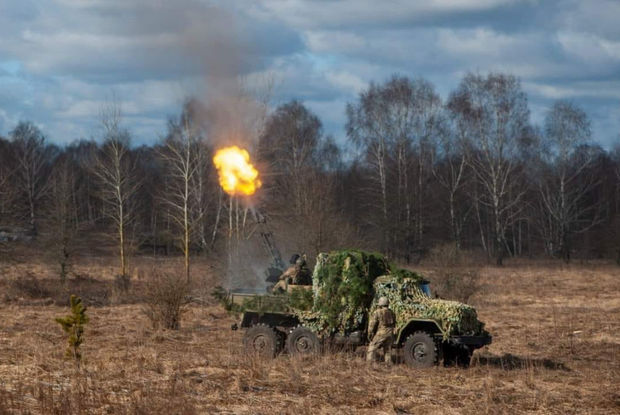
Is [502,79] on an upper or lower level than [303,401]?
upper

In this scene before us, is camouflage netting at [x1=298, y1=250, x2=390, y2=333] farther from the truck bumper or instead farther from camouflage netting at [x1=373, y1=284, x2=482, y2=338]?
the truck bumper

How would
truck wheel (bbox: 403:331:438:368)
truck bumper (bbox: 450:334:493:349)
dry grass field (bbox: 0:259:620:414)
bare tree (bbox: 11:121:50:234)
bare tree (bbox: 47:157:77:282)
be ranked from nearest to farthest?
dry grass field (bbox: 0:259:620:414) → truck bumper (bbox: 450:334:493:349) → truck wheel (bbox: 403:331:438:368) → bare tree (bbox: 47:157:77:282) → bare tree (bbox: 11:121:50:234)

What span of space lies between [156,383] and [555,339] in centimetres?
1148

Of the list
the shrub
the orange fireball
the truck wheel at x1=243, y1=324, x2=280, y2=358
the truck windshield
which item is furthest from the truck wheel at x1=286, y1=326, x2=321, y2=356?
the orange fireball

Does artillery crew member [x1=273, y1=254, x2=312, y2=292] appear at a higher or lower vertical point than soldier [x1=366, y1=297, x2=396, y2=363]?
higher

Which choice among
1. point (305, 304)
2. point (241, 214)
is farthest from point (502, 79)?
point (305, 304)

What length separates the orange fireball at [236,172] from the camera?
2189 cm

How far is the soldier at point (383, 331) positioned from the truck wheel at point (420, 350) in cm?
36

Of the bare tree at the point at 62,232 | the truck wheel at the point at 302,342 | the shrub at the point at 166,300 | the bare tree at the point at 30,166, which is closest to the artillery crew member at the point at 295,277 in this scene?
the truck wheel at the point at 302,342

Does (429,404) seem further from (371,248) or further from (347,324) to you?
(371,248)

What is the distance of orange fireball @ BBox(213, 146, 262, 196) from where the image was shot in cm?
2189

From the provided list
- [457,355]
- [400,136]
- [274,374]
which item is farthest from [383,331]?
[400,136]

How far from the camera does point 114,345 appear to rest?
1798 centimetres

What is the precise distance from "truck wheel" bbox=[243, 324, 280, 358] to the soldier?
2.18 metres
